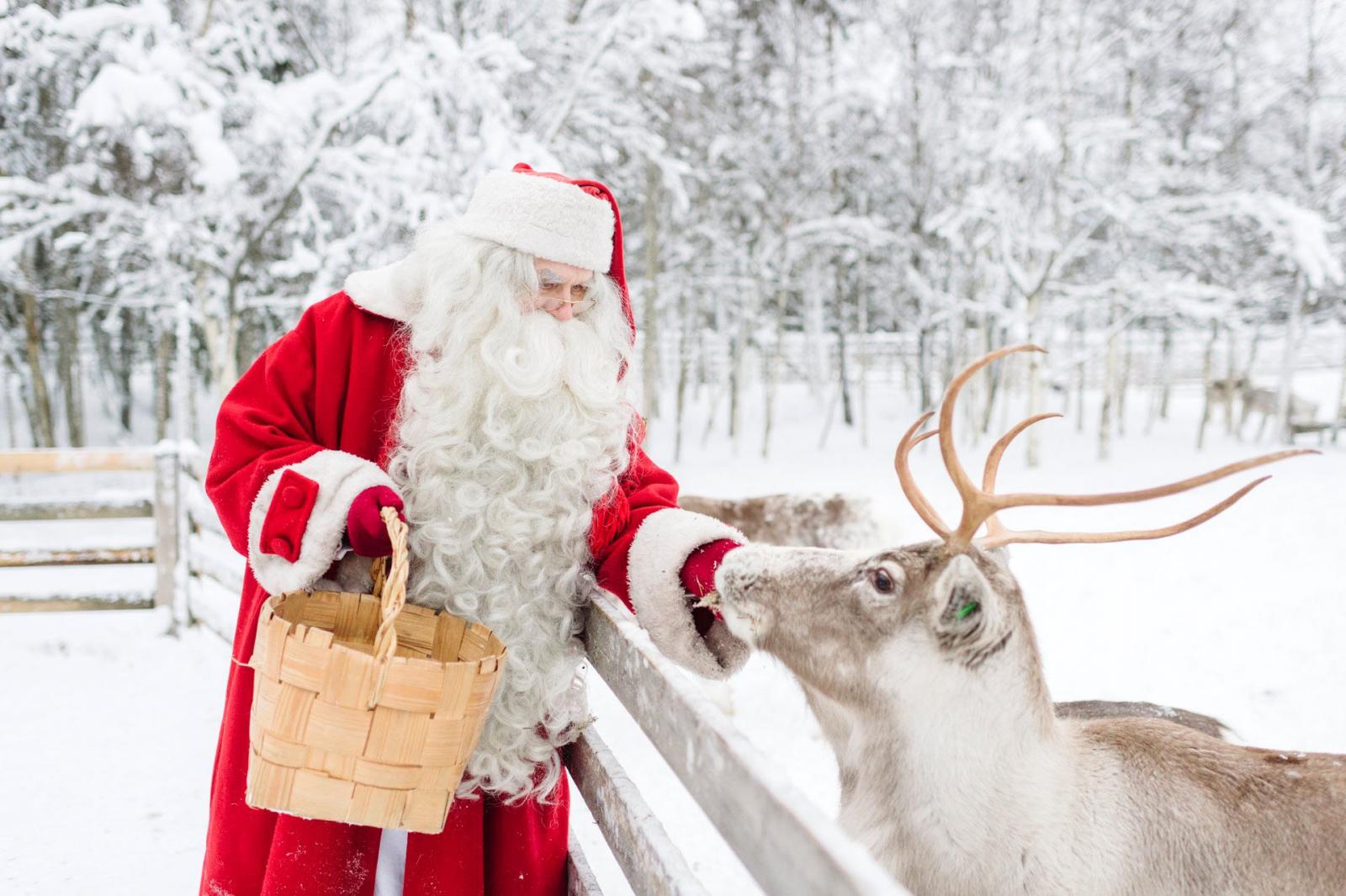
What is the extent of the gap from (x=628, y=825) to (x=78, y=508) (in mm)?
5779

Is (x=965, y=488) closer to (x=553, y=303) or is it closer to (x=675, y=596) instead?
(x=675, y=596)

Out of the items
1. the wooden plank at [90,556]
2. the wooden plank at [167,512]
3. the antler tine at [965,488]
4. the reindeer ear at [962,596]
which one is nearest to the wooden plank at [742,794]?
the reindeer ear at [962,596]

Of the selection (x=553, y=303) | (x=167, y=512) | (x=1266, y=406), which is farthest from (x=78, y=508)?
(x=1266, y=406)

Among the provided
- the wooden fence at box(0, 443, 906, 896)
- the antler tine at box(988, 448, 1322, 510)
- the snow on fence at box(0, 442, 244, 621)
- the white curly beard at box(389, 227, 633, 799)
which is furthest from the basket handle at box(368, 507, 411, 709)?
the snow on fence at box(0, 442, 244, 621)

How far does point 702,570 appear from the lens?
2.05 meters

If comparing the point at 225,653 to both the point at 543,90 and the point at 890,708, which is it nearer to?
the point at 890,708

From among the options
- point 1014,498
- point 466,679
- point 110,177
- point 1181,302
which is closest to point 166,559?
point 466,679

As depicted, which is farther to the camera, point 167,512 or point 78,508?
point 78,508

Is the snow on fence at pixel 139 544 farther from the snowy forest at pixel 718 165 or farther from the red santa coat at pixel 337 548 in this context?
the red santa coat at pixel 337 548

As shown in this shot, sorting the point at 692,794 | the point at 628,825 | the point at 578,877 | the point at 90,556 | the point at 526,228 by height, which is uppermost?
the point at 526,228

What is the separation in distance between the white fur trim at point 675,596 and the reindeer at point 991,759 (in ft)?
0.28

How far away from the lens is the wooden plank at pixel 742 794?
2.99ft

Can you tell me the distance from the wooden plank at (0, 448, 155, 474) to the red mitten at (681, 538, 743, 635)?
16.5 ft

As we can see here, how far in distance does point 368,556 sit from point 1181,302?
15801mm
